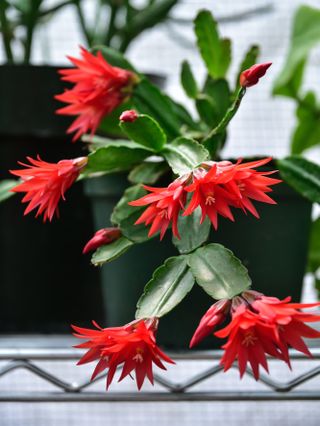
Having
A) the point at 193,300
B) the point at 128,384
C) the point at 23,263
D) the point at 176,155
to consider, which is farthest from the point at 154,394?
the point at 128,384

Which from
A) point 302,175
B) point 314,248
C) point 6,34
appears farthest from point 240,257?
point 6,34

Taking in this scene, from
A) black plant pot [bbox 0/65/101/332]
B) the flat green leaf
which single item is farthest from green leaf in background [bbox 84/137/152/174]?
black plant pot [bbox 0/65/101/332]

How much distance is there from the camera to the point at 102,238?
1.85 ft

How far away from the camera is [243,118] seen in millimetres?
1154

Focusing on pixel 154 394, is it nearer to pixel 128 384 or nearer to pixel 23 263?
pixel 23 263

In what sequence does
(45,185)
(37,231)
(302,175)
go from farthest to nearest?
(37,231), (302,175), (45,185)

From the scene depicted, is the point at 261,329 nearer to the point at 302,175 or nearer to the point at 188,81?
the point at 302,175

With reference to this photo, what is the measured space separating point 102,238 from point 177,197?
0.44 feet

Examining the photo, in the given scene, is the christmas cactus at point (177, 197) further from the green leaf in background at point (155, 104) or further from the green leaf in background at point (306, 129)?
the green leaf in background at point (306, 129)

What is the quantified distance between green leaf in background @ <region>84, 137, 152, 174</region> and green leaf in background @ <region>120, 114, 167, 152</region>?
1 cm

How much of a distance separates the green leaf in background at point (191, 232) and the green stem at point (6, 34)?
0.47 metres

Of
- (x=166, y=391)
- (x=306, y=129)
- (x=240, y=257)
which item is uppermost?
(x=306, y=129)

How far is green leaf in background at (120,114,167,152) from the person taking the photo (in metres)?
0.59

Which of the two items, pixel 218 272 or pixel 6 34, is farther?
pixel 6 34
